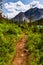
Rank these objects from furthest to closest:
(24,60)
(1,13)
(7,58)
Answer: (1,13) → (24,60) → (7,58)

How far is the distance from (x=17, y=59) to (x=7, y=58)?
3.09 ft

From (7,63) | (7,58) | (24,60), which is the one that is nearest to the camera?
(7,63)

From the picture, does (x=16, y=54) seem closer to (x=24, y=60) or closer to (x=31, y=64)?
(x=24, y=60)

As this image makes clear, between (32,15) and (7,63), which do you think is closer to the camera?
(7,63)

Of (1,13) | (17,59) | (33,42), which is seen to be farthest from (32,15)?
(17,59)

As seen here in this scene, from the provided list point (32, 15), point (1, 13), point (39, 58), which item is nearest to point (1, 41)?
point (39, 58)

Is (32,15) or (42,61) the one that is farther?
(32,15)

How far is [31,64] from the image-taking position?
33.5ft

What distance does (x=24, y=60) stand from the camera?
11.6 metres

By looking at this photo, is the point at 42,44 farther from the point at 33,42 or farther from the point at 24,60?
the point at 24,60

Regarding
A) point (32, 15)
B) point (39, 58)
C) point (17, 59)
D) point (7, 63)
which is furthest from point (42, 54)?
point (32, 15)

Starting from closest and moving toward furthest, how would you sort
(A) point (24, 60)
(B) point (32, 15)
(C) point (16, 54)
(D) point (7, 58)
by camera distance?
(D) point (7, 58)
(A) point (24, 60)
(C) point (16, 54)
(B) point (32, 15)

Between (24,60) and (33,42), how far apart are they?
9.53ft

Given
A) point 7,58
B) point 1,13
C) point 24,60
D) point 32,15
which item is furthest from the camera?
point 32,15
